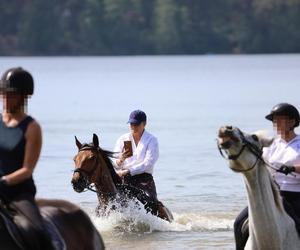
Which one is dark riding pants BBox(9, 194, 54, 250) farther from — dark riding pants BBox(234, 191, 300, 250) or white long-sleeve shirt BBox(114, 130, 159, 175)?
white long-sleeve shirt BBox(114, 130, 159, 175)

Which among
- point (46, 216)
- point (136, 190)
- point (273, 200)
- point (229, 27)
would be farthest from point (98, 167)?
point (229, 27)

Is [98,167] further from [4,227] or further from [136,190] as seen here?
[4,227]

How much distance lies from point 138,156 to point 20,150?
308 inches

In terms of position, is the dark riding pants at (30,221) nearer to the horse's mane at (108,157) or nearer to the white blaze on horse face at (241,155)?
the white blaze on horse face at (241,155)

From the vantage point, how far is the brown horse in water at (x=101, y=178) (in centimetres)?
1456

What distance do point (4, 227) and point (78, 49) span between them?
116 meters

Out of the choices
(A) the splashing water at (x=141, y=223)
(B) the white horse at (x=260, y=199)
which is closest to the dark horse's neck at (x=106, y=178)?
(A) the splashing water at (x=141, y=223)

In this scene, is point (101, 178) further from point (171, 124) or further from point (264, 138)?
point (171, 124)

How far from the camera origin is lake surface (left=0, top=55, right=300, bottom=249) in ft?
54.4

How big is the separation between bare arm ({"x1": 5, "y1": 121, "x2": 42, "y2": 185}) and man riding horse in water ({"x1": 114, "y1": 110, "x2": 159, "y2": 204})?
762 cm

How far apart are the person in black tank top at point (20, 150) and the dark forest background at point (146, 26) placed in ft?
355

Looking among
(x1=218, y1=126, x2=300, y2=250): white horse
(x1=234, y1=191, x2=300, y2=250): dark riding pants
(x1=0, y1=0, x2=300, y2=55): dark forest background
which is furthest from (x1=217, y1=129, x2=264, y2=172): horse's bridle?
(x1=0, y1=0, x2=300, y2=55): dark forest background

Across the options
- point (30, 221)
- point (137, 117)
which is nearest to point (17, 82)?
point (30, 221)

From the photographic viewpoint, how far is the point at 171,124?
134 ft
